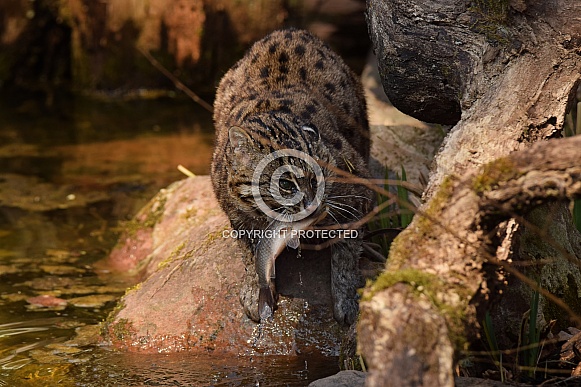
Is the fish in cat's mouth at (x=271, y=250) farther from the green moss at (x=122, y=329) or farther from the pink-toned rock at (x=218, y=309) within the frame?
the green moss at (x=122, y=329)

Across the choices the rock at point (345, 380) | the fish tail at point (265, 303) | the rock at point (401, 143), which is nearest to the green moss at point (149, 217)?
the rock at point (401, 143)

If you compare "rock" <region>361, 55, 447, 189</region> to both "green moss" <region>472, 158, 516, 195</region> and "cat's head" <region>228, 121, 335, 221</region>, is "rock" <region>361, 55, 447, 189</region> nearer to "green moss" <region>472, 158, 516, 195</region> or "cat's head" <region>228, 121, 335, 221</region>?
"cat's head" <region>228, 121, 335, 221</region>

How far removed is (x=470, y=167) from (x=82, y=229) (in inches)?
194

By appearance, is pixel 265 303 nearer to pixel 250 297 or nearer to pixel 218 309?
pixel 250 297

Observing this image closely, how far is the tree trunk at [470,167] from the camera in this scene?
11.2 ft

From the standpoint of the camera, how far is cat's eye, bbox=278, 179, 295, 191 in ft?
16.6

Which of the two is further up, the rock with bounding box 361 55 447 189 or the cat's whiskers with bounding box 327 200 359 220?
the rock with bounding box 361 55 447 189

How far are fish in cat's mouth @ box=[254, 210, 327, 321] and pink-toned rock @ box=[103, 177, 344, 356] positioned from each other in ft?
0.38

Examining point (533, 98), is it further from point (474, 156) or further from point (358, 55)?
point (358, 55)

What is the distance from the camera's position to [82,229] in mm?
8352

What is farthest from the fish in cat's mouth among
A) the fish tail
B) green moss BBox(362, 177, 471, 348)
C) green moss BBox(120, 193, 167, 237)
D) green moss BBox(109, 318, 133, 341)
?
green moss BBox(120, 193, 167, 237)

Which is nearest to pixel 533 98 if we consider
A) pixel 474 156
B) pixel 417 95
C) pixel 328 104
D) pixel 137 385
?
pixel 474 156

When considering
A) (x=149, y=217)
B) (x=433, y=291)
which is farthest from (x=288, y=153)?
(x=149, y=217)

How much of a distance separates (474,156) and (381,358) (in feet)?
4.58
